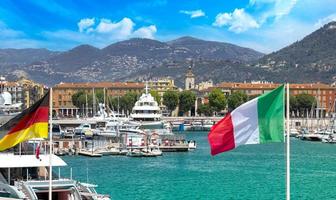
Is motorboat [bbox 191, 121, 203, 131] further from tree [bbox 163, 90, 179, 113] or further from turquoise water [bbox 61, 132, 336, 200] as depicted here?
turquoise water [bbox 61, 132, 336, 200]

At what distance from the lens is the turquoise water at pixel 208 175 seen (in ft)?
126

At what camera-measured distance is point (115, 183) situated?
4278cm

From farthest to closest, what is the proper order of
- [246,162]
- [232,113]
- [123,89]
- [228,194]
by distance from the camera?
[123,89], [246,162], [228,194], [232,113]

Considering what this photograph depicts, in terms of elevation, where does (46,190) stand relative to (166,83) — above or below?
below

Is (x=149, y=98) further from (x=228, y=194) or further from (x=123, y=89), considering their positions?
(x=123, y=89)

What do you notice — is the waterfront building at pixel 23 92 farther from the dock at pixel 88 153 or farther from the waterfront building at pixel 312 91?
the dock at pixel 88 153

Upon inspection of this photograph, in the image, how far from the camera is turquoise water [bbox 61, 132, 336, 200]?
3844 cm

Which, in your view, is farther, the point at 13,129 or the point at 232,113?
the point at 13,129

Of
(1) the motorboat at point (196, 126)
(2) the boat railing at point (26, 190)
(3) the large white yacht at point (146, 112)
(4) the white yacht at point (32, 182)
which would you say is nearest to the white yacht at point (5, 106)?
(4) the white yacht at point (32, 182)

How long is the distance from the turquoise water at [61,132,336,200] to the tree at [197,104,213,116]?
263 feet

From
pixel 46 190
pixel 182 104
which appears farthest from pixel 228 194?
pixel 182 104

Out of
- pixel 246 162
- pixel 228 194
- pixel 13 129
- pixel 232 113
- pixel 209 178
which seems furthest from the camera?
pixel 246 162

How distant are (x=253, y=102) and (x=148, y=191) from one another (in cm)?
2579

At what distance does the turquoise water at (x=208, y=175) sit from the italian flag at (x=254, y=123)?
2220cm
